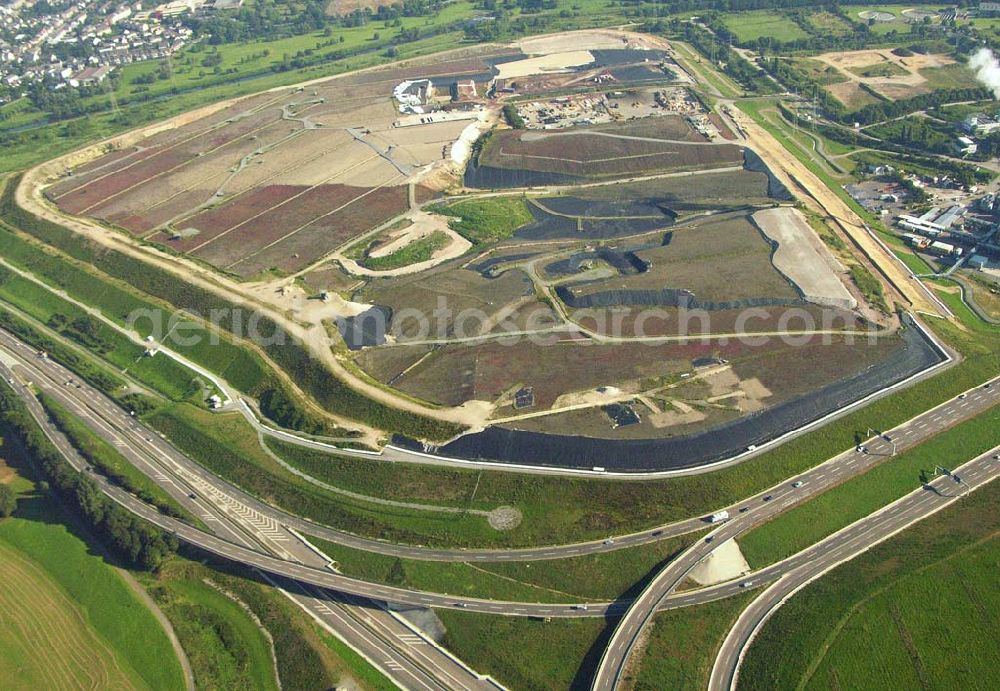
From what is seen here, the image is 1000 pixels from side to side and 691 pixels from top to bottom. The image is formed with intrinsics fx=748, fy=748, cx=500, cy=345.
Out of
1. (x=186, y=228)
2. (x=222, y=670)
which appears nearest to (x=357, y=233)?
(x=186, y=228)

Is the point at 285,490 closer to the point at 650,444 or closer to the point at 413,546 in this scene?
the point at 413,546

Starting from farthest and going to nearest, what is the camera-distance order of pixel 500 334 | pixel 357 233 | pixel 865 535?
pixel 357 233, pixel 500 334, pixel 865 535

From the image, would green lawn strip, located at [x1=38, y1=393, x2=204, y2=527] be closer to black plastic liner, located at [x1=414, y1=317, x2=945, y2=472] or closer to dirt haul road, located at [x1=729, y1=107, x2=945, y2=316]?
black plastic liner, located at [x1=414, y1=317, x2=945, y2=472]

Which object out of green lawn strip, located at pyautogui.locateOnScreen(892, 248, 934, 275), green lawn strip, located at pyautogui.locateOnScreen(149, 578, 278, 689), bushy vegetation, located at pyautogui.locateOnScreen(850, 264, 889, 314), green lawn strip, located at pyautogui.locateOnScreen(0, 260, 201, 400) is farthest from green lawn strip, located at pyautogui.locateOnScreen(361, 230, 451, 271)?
green lawn strip, located at pyautogui.locateOnScreen(892, 248, 934, 275)

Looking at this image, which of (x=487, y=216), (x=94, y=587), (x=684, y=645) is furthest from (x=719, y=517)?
(x=487, y=216)

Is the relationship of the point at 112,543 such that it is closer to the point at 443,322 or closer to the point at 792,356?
the point at 443,322
